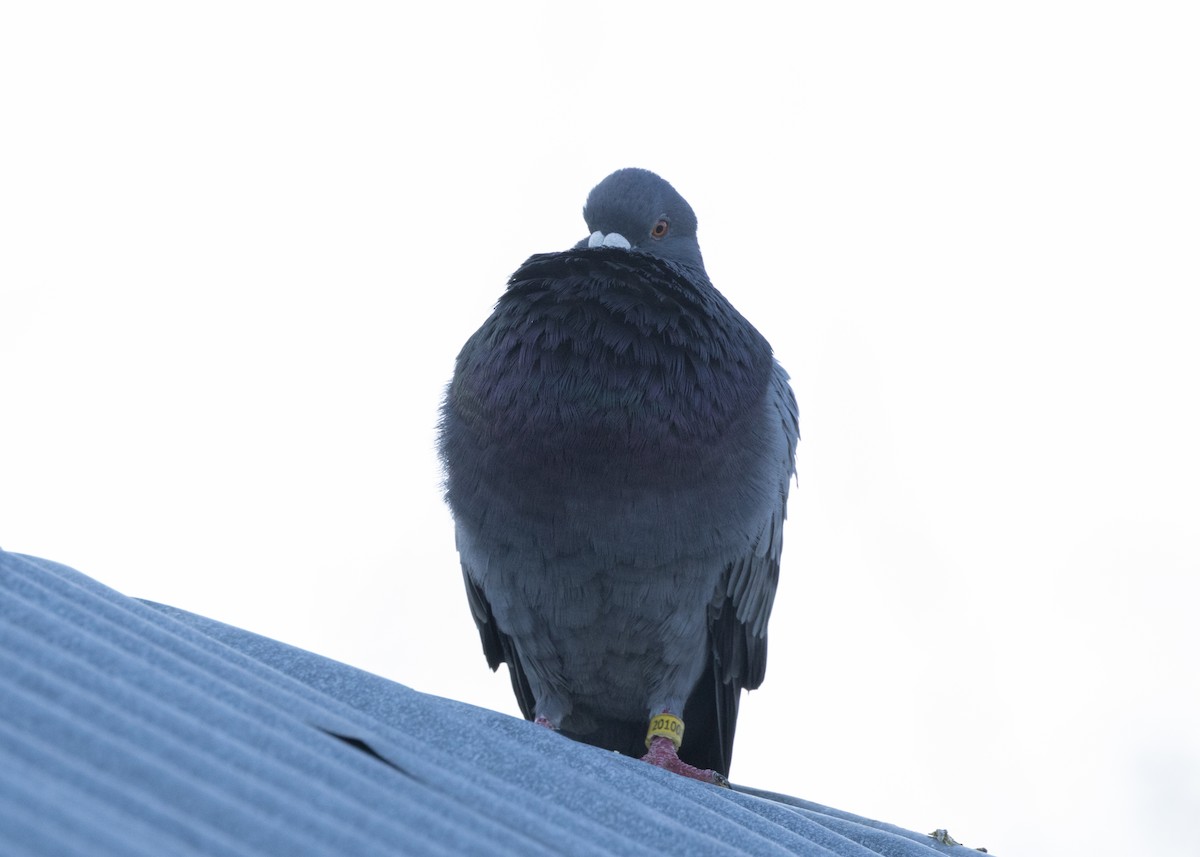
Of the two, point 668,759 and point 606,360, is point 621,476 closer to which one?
point 606,360

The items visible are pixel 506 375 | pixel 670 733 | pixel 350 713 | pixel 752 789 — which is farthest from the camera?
pixel 670 733

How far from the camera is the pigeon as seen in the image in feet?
14.4

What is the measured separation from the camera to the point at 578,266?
4660 millimetres

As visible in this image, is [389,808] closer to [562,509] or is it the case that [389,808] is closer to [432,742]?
[432,742]

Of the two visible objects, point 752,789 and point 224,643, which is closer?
point 224,643

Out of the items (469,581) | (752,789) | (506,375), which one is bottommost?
(752,789)

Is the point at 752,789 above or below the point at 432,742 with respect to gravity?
above

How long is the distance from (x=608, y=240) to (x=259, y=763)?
3.97 metres

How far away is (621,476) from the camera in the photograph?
4414 millimetres

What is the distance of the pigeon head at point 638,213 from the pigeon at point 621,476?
302mm

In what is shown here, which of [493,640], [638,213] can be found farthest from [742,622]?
[638,213]

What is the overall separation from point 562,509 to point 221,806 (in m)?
2.89

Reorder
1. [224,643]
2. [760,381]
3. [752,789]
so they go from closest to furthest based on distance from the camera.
Result: [224,643], [752,789], [760,381]

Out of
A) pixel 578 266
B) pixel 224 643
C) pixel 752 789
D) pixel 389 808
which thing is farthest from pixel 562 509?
pixel 389 808
